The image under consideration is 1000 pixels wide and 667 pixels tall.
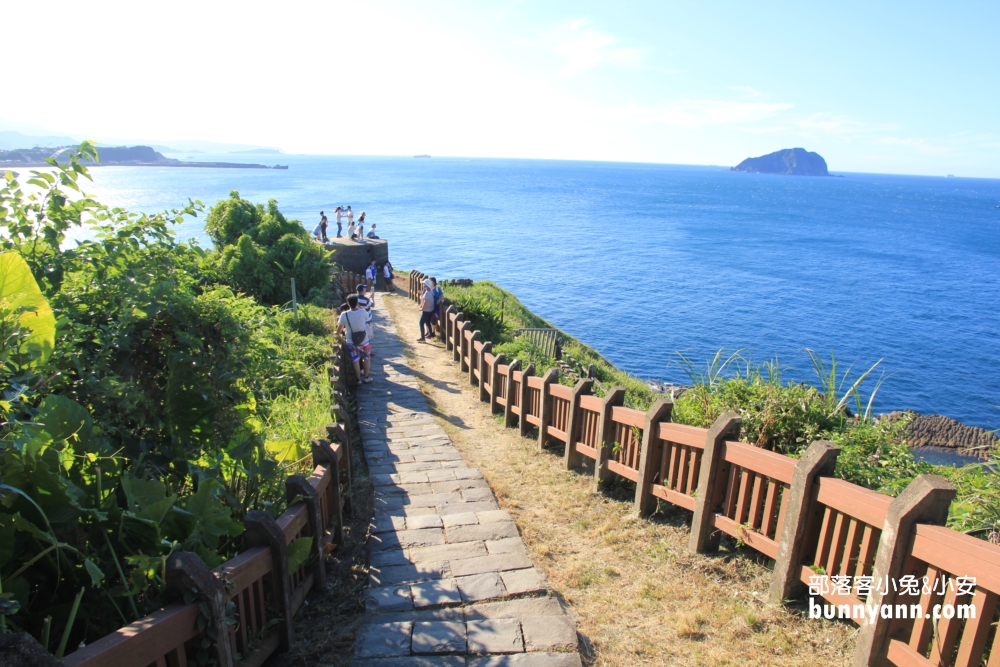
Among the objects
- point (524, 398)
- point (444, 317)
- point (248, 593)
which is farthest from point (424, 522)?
point (444, 317)

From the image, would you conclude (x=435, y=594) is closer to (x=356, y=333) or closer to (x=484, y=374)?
(x=484, y=374)

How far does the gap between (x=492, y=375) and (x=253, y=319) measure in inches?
214

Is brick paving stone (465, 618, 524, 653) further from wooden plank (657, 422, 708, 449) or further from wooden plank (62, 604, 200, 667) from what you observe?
wooden plank (657, 422, 708, 449)

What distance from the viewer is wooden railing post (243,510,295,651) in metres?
3.32

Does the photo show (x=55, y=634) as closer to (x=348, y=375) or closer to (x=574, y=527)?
(x=574, y=527)

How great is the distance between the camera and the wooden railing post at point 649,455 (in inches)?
201

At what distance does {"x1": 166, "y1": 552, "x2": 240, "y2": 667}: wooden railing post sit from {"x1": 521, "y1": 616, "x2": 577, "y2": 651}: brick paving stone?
1678 mm

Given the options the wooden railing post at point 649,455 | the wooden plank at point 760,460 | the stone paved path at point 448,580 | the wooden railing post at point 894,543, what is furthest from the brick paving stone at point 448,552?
the wooden railing post at point 894,543

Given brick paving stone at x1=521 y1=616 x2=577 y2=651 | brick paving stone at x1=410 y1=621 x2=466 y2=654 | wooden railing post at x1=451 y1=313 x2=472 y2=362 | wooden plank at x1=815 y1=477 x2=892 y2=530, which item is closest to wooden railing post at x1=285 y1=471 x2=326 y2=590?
brick paving stone at x1=410 y1=621 x2=466 y2=654

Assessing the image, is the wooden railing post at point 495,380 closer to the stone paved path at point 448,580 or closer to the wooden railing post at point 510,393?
the wooden railing post at point 510,393

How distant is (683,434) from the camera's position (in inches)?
189

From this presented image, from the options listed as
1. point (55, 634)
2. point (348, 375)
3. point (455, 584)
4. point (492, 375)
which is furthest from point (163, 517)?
point (348, 375)

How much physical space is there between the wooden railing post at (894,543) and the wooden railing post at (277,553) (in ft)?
10.3

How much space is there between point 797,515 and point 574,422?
3.00 meters
